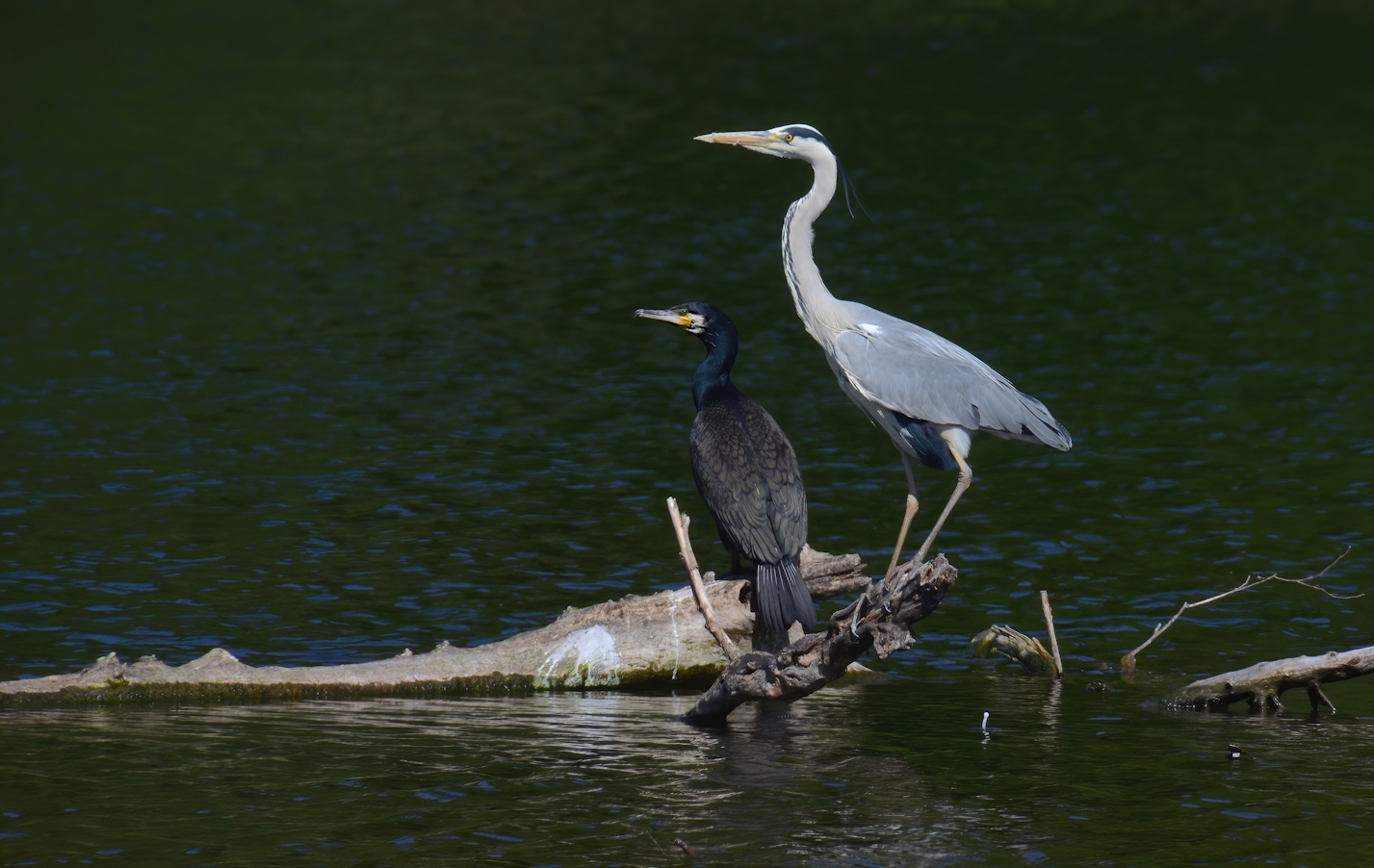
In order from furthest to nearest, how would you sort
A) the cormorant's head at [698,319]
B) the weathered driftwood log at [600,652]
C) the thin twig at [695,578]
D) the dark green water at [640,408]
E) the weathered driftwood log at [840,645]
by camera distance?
the cormorant's head at [698,319]
the weathered driftwood log at [600,652]
the thin twig at [695,578]
the dark green water at [640,408]
the weathered driftwood log at [840,645]

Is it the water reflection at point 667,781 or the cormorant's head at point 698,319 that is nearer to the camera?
the water reflection at point 667,781

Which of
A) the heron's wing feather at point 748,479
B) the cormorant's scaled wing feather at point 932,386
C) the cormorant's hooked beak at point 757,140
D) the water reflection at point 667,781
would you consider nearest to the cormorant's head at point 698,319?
the heron's wing feather at point 748,479

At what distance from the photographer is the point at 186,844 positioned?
8164 millimetres

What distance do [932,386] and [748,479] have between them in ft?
5.32

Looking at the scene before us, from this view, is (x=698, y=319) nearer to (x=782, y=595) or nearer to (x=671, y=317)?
(x=671, y=317)

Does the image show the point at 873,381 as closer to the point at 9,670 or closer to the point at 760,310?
the point at 9,670

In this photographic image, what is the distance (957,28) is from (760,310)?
24.8 metres

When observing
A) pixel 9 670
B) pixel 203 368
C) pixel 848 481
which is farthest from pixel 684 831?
pixel 203 368

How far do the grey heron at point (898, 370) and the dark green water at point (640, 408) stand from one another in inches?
77.1

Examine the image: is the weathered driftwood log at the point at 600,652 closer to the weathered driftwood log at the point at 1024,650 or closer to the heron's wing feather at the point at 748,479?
the heron's wing feather at the point at 748,479

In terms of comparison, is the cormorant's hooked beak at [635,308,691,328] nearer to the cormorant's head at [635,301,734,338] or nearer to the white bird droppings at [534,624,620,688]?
the cormorant's head at [635,301,734,338]

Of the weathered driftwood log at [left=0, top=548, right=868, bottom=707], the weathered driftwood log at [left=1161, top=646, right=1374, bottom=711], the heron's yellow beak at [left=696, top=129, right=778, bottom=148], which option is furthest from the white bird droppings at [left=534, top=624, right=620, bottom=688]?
the weathered driftwood log at [left=1161, top=646, right=1374, bottom=711]

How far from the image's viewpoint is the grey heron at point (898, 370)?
11789 mm

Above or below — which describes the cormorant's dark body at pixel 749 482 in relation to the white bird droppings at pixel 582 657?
above
